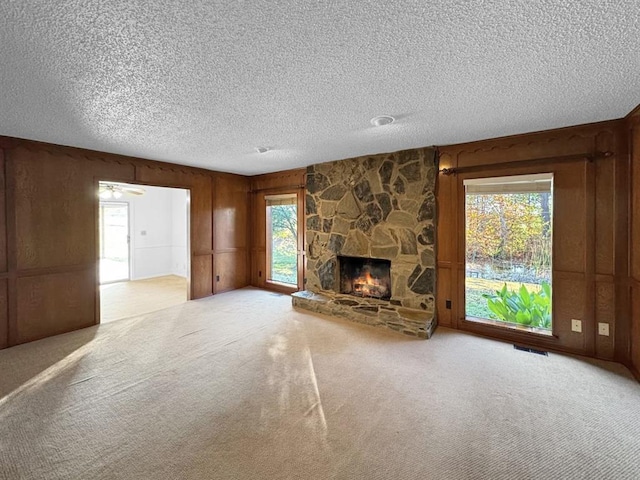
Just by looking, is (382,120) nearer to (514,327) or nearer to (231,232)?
(514,327)

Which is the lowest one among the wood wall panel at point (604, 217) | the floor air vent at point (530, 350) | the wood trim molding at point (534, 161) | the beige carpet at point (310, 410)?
the beige carpet at point (310, 410)

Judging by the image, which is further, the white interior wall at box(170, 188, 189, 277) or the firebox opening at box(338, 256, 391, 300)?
the white interior wall at box(170, 188, 189, 277)

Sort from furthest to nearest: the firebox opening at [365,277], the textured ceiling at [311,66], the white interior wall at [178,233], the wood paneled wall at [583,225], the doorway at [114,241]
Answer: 1. the white interior wall at [178,233]
2. the doorway at [114,241]
3. the firebox opening at [365,277]
4. the wood paneled wall at [583,225]
5. the textured ceiling at [311,66]

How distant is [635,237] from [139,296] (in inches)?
276

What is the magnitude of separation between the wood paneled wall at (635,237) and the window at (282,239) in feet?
14.2

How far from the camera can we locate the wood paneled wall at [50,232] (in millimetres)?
3283

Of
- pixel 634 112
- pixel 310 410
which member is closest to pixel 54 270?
pixel 310 410

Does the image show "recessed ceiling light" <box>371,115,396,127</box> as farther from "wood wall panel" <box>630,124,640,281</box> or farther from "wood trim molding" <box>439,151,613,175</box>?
"wood wall panel" <box>630,124,640,281</box>

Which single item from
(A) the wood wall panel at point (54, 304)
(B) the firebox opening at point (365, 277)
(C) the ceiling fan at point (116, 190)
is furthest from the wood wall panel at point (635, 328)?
(C) the ceiling fan at point (116, 190)

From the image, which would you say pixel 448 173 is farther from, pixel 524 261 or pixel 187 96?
pixel 187 96

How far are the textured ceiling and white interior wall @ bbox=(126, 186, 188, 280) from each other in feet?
13.9

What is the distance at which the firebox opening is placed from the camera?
4.41 meters

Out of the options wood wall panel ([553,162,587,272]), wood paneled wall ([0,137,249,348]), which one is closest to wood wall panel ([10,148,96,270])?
wood paneled wall ([0,137,249,348])

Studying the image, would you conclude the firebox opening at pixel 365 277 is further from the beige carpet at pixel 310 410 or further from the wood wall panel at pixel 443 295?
the beige carpet at pixel 310 410
